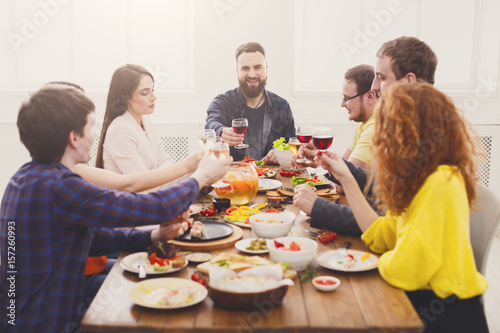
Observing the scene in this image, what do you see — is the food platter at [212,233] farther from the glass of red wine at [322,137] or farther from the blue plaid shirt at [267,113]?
the blue plaid shirt at [267,113]

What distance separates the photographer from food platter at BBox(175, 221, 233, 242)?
180 centimetres

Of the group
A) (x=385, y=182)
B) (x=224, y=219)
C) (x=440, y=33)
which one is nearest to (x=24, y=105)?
(x=224, y=219)

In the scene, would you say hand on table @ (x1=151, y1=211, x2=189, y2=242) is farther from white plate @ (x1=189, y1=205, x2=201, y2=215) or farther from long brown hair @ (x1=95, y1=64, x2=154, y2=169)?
long brown hair @ (x1=95, y1=64, x2=154, y2=169)

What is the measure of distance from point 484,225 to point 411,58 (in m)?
0.82

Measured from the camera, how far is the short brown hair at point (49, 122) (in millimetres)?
1616

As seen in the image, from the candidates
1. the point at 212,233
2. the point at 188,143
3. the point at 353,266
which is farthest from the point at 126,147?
the point at 188,143

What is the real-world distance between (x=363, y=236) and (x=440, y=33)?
4154mm

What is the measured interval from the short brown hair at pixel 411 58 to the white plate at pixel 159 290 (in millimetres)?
1468

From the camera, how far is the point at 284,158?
10.7 ft

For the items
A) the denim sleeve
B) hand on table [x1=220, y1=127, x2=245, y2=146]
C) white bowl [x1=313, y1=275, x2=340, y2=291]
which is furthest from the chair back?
the denim sleeve

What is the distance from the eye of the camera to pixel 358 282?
4.91ft

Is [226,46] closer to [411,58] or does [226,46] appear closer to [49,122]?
[411,58]

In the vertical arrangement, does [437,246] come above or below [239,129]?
below

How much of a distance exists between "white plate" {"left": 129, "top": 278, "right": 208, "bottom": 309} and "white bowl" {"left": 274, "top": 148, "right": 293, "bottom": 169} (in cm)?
190
